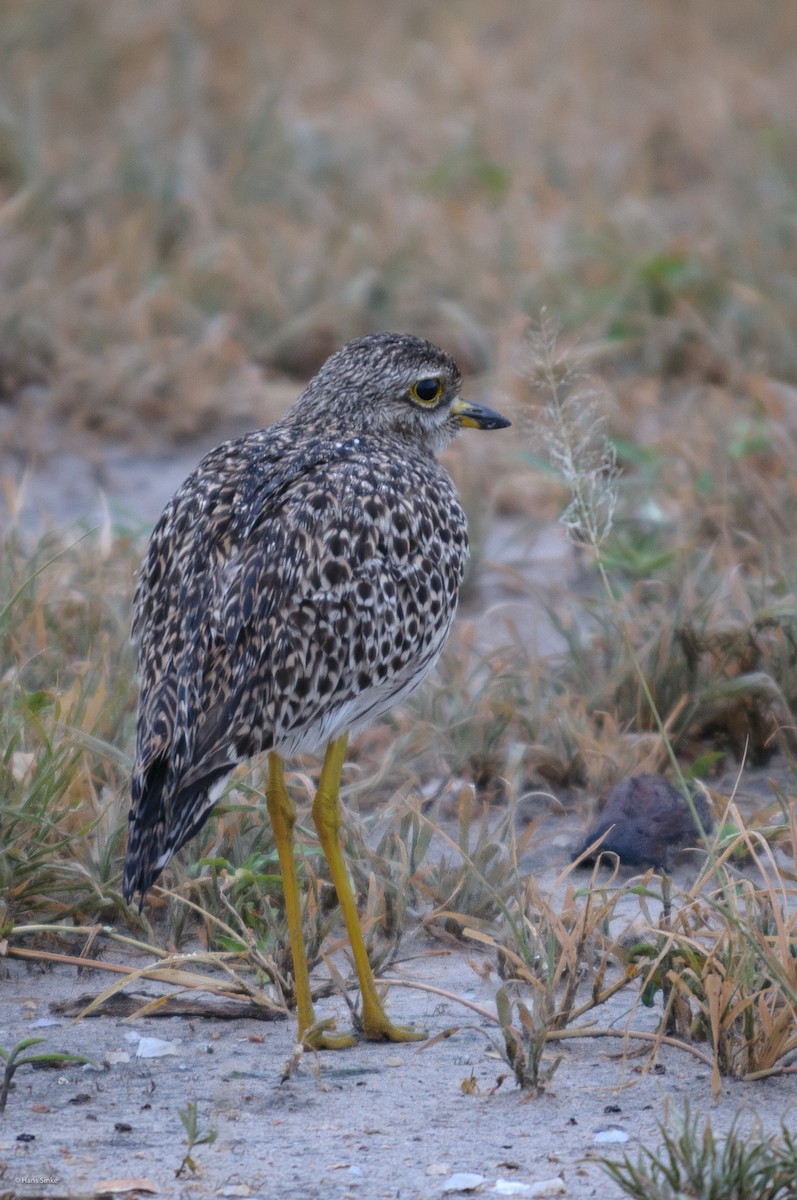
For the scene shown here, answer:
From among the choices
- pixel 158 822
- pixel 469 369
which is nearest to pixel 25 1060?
pixel 158 822

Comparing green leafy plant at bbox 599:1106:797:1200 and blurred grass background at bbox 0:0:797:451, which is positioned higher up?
blurred grass background at bbox 0:0:797:451

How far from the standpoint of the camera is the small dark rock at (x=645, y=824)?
4234 millimetres

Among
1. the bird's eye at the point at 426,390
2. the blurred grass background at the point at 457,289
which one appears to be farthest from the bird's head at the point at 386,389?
the blurred grass background at the point at 457,289

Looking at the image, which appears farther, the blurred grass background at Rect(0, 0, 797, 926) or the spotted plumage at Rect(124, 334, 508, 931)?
the blurred grass background at Rect(0, 0, 797, 926)

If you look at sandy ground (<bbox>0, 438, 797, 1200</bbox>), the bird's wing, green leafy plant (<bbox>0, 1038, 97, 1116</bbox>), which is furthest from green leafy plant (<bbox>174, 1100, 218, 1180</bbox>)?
the bird's wing

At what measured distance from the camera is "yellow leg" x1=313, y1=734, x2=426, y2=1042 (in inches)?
135

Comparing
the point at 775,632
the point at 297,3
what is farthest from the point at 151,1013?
the point at 297,3

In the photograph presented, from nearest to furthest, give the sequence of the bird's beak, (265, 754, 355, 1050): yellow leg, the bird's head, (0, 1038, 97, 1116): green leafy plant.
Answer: (0, 1038, 97, 1116): green leafy plant
(265, 754, 355, 1050): yellow leg
the bird's head
the bird's beak

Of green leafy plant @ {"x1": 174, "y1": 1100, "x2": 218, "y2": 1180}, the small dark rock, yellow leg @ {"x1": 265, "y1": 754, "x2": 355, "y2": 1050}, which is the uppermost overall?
the small dark rock

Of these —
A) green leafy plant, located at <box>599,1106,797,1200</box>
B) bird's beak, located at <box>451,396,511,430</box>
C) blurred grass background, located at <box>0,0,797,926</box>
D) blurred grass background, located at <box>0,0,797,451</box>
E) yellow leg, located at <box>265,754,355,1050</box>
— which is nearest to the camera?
green leafy plant, located at <box>599,1106,797,1200</box>

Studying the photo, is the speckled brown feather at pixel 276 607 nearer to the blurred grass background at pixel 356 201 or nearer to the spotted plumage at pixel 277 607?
the spotted plumage at pixel 277 607

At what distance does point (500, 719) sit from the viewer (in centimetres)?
473

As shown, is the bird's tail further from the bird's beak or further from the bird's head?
the bird's beak

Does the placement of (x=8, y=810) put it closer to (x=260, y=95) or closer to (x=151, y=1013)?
(x=151, y=1013)
